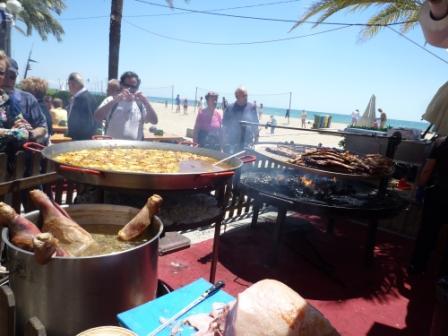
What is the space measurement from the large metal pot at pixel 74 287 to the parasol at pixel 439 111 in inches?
207

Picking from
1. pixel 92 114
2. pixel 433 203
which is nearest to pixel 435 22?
pixel 433 203

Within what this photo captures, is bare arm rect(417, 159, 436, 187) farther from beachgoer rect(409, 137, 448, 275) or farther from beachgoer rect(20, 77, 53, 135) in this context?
beachgoer rect(20, 77, 53, 135)

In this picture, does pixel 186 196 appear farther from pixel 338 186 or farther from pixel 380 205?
pixel 338 186

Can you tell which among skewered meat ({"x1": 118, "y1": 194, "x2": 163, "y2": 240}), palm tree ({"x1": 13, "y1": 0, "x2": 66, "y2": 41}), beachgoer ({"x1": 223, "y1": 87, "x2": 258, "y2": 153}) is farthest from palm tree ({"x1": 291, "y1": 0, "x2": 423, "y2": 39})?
palm tree ({"x1": 13, "y1": 0, "x2": 66, "y2": 41})

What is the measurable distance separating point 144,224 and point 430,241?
157 inches

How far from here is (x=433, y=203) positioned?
13.8ft

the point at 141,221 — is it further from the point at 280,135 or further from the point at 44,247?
the point at 280,135

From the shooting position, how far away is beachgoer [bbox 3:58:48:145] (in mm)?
3812

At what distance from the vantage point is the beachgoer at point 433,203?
13.3 feet

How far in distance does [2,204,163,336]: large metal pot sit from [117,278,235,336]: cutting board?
7 cm

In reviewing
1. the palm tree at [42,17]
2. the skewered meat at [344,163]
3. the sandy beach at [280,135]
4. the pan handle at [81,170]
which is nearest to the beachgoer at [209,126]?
the skewered meat at [344,163]

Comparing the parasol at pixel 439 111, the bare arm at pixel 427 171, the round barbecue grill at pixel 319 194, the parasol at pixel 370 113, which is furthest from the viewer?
the parasol at pixel 370 113

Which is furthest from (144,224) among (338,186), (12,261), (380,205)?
(338,186)

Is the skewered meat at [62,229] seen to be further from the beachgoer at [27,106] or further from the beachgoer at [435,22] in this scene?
the beachgoer at [435,22]
